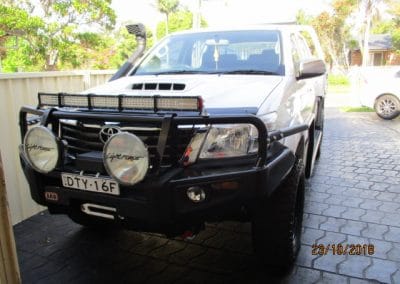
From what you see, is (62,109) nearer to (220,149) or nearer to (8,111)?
(220,149)

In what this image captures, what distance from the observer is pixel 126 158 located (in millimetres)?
2186

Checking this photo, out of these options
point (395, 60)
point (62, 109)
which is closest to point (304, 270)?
point (62, 109)

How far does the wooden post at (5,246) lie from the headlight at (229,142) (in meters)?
1.14

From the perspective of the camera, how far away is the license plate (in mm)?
2295

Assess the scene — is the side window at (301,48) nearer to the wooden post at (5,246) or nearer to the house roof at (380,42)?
the wooden post at (5,246)

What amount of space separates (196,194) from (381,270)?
1714 millimetres

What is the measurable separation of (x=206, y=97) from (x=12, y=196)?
2562mm

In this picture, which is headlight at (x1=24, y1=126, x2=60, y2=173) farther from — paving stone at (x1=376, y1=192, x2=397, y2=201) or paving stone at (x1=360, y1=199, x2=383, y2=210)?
paving stone at (x1=376, y1=192, x2=397, y2=201)

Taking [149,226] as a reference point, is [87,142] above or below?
above

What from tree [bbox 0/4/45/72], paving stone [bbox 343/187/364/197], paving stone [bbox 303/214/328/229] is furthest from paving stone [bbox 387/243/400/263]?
tree [bbox 0/4/45/72]

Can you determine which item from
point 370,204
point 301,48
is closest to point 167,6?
point 301,48

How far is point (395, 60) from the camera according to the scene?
36094mm

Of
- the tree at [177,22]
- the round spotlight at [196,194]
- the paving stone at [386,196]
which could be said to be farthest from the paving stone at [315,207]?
the tree at [177,22]
